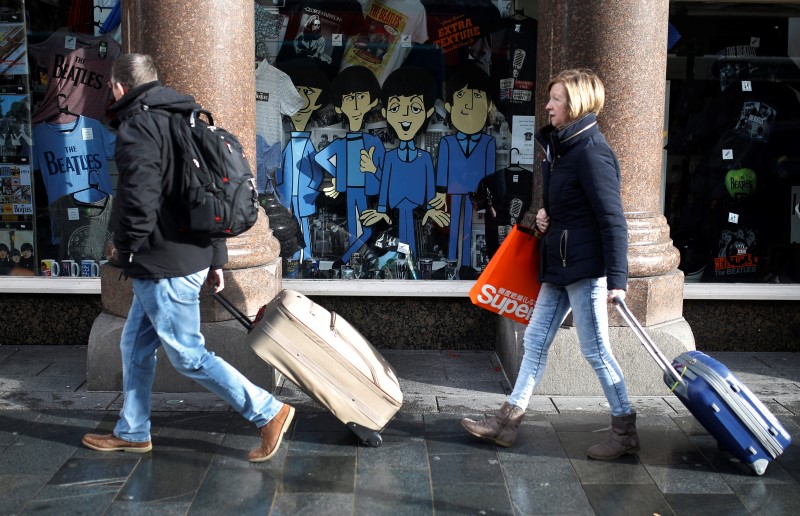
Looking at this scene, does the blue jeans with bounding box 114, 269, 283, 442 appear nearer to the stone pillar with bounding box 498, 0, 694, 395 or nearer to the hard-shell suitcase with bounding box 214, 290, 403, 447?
the hard-shell suitcase with bounding box 214, 290, 403, 447

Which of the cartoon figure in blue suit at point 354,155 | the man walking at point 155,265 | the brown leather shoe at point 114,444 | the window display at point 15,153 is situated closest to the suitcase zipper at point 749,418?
the man walking at point 155,265

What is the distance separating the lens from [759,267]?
22.6ft

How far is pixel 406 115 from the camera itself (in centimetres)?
680

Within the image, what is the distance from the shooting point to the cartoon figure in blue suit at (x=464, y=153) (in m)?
6.73

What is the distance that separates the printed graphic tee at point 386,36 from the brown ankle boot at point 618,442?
11.2 ft

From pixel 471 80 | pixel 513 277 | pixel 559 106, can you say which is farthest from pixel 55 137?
pixel 559 106

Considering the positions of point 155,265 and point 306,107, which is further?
point 306,107

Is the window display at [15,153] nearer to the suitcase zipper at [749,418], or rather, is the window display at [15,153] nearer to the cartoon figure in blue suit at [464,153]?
the cartoon figure in blue suit at [464,153]

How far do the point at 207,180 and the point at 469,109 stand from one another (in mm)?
3183

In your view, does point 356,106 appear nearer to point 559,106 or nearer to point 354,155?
point 354,155

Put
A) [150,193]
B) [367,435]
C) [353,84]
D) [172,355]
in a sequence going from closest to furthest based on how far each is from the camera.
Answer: [150,193], [172,355], [367,435], [353,84]

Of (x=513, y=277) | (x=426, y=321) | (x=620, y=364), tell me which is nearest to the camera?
(x=513, y=277)

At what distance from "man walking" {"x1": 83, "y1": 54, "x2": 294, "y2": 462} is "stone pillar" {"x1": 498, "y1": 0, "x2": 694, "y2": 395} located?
2.01m

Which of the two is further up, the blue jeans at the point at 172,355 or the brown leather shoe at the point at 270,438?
the blue jeans at the point at 172,355
